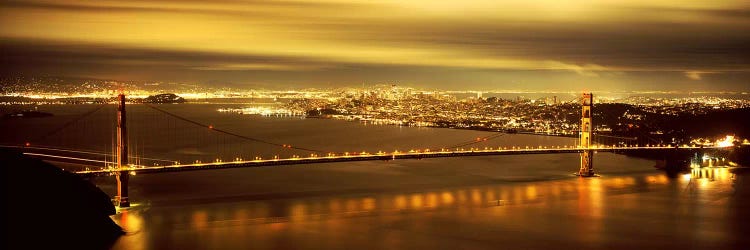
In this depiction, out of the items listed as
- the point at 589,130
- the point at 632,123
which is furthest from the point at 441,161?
the point at 632,123

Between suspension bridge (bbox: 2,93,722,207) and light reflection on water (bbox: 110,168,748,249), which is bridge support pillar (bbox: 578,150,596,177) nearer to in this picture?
suspension bridge (bbox: 2,93,722,207)

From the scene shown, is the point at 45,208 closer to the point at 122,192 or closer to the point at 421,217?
the point at 122,192

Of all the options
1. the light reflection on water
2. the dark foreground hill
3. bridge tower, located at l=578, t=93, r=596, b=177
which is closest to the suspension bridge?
bridge tower, located at l=578, t=93, r=596, b=177

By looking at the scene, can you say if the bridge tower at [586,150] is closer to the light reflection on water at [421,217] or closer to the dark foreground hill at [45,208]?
the light reflection on water at [421,217]

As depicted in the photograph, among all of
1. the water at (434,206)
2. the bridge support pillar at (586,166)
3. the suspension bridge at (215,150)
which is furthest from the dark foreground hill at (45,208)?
the bridge support pillar at (586,166)

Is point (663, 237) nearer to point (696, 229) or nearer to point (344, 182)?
point (696, 229)
